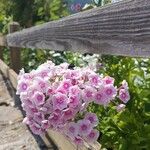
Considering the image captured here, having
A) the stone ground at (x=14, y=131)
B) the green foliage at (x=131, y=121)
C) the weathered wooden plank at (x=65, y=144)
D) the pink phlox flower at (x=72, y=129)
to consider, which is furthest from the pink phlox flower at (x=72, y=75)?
the stone ground at (x=14, y=131)

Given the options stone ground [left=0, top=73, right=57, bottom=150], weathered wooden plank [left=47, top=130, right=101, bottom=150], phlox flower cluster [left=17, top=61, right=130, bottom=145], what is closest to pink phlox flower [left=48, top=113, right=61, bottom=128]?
phlox flower cluster [left=17, top=61, right=130, bottom=145]

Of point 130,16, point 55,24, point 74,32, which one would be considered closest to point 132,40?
point 130,16

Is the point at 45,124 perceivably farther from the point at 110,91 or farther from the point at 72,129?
the point at 110,91

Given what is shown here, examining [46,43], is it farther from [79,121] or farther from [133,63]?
[79,121]

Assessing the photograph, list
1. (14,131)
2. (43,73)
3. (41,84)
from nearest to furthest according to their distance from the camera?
(41,84)
(43,73)
(14,131)

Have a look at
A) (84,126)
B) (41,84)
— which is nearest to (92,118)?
(84,126)

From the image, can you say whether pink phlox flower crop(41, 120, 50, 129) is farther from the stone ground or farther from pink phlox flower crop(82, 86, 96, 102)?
the stone ground
